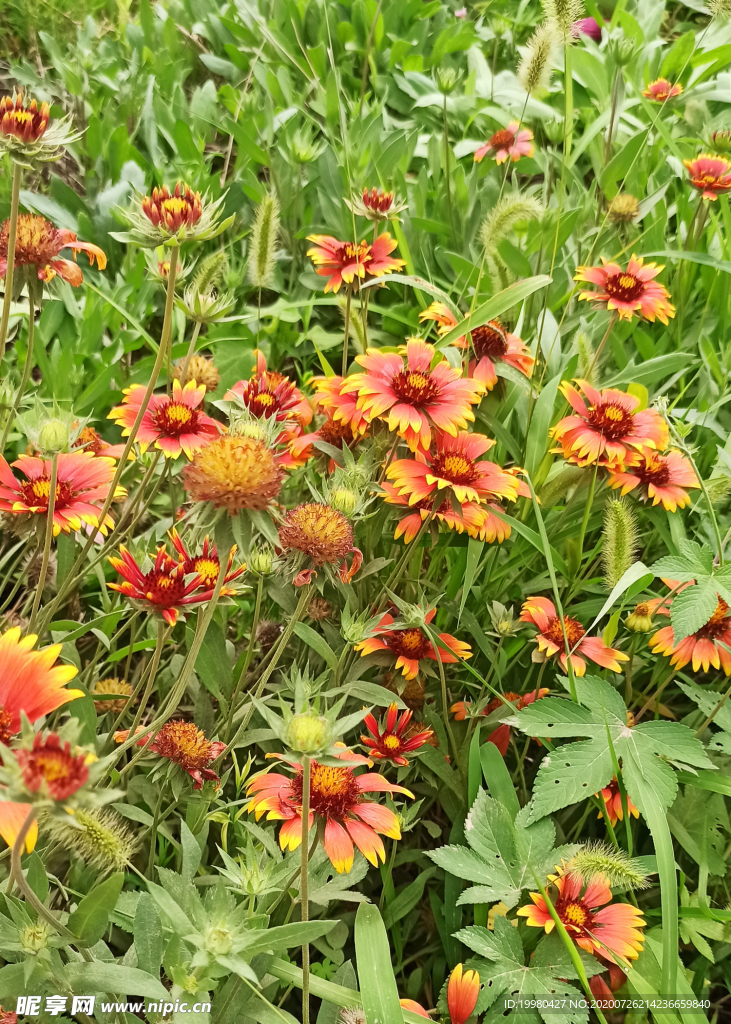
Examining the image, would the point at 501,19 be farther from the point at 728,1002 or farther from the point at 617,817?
the point at 728,1002

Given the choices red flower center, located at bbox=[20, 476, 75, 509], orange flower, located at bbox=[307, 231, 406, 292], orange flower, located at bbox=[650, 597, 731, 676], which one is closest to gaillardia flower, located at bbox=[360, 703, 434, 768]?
orange flower, located at bbox=[650, 597, 731, 676]

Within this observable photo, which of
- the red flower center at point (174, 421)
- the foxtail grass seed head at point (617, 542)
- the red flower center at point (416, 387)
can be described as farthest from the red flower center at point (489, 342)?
the red flower center at point (174, 421)

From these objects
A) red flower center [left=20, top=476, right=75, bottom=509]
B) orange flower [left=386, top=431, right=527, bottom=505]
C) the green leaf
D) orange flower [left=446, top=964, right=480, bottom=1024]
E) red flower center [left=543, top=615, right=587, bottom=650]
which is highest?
orange flower [left=386, top=431, right=527, bottom=505]

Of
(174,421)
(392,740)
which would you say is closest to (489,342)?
(174,421)

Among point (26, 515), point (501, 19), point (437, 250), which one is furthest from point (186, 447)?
point (501, 19)

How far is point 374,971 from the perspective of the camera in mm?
1006

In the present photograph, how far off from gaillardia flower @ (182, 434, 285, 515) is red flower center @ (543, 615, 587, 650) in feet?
2.37

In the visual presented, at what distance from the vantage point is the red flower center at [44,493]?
3.95 ft

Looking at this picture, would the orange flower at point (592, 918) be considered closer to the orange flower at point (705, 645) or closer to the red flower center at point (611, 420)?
the orange flower at point (705, 645)

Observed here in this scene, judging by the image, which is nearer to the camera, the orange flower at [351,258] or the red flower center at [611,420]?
the red flower center at [611,420]

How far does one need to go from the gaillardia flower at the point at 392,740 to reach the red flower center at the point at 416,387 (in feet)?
1.65

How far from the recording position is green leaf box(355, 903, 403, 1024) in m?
0.96

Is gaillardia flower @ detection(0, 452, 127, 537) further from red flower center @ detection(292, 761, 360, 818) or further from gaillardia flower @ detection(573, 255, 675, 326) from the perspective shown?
gaillardia flower @ detection(573, 255, 675, 326)

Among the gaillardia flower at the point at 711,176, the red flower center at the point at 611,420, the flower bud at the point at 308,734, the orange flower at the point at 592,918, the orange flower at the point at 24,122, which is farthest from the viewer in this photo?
the gaillardia flower at the point at 711,176
